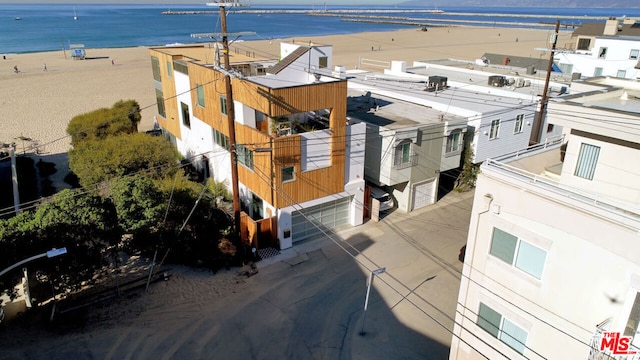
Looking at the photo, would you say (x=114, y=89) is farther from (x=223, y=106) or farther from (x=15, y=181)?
(x=223, y=106)

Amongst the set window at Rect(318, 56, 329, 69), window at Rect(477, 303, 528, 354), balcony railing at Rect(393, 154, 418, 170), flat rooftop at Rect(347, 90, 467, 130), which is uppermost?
window at Rect(318, 56, 329, 69)

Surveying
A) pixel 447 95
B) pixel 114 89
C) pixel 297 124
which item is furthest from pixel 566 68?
pixel 114 89

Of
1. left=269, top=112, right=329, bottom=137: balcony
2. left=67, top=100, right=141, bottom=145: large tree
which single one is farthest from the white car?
left=67, top=100, right=141, bottom=145: large tree

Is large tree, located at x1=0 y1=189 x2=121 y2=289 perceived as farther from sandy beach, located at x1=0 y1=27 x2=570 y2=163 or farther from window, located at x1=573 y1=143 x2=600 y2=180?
sandy beach, located at x1=0 y1=27 x2=570 y2=163

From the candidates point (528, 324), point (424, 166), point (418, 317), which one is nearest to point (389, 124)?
point (424, 166)

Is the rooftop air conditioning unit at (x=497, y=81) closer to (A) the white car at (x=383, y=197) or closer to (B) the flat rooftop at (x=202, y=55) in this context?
(A) the white car at (x=383, y=197)
